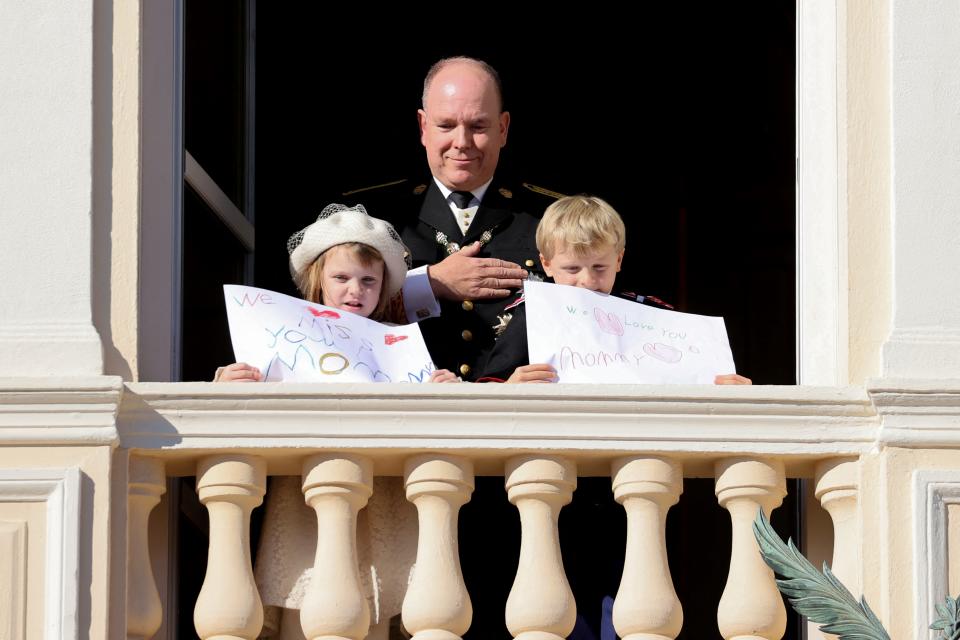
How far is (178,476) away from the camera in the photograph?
5.28 meters

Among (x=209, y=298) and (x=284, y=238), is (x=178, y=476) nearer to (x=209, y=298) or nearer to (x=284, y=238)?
(x=209, y=298)

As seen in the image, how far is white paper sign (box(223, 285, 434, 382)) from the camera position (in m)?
5.19

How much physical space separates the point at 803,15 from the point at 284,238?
7.35ft

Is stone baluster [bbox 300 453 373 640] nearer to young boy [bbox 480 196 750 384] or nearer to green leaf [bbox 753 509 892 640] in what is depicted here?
young boy [bbox 480 196 750 384]

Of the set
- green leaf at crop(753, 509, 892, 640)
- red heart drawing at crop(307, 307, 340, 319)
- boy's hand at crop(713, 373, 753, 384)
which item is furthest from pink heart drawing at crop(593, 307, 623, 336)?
green leaf at crop(753, 509, 892, 640)

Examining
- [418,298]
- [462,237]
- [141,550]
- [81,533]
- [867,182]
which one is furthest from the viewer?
[462,237]

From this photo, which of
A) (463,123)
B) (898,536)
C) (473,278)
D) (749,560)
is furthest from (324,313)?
(898,536)

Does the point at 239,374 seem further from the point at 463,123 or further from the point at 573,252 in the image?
the point at 463,123

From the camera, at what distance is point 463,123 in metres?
5.98

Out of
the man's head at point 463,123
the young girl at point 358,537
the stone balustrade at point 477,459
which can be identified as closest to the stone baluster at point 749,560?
the stone balustrade at point 477,459

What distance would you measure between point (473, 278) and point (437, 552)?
1048mm

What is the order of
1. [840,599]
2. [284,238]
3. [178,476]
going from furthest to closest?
1. [284,238]
2. [178,476]
3. [840,599]

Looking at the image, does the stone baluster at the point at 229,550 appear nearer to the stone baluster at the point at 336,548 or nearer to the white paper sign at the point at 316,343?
the stone baluster at the point at 336,548

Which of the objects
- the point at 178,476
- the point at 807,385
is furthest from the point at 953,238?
the point at 178,476
